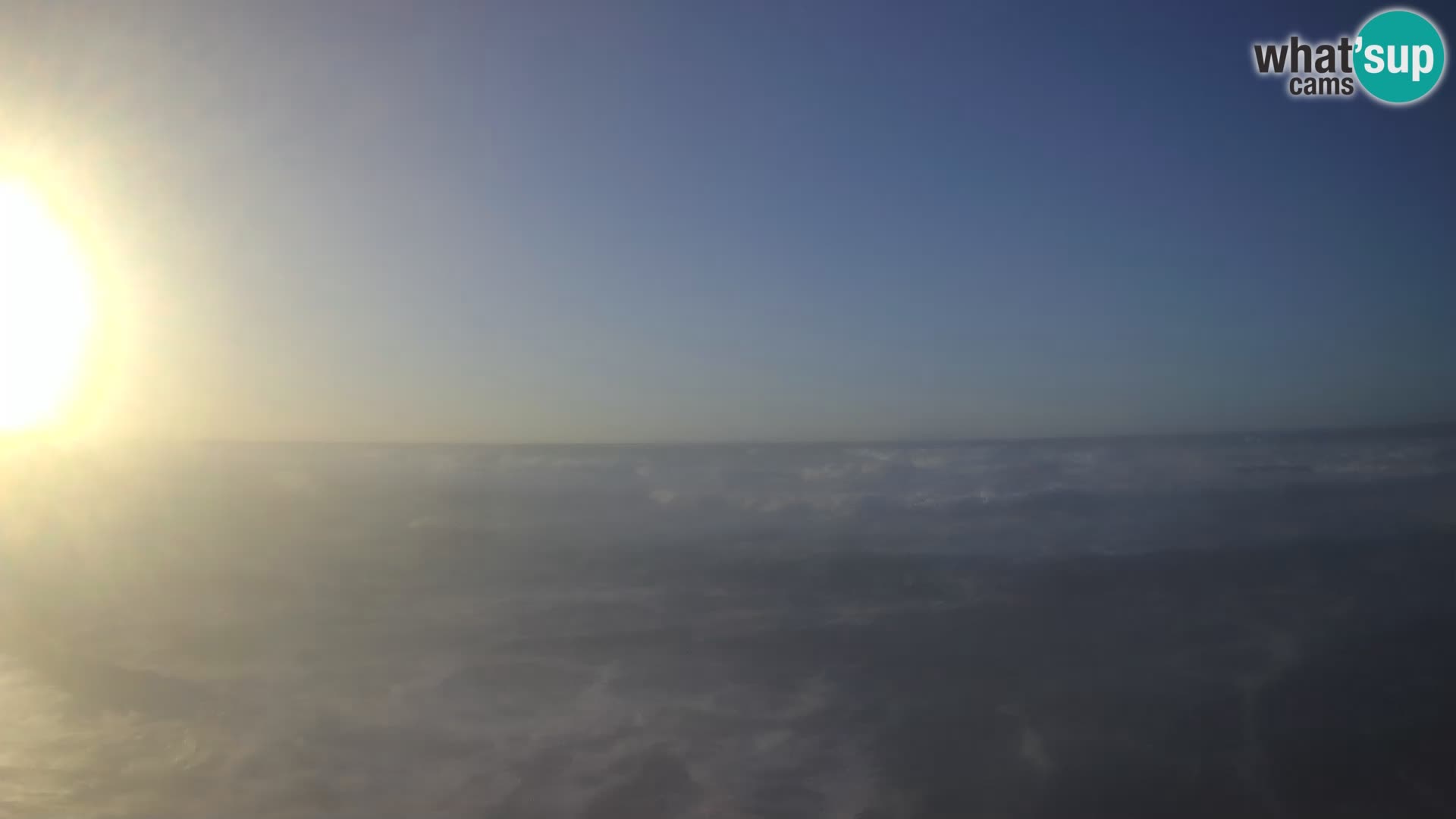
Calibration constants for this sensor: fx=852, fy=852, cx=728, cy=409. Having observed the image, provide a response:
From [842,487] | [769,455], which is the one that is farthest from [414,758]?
[769,455]

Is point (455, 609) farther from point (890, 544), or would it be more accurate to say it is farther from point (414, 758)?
point (890, 544)

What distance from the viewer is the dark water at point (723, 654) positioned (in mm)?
10164

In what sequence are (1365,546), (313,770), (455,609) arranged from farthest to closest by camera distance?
(1365,546) < (455,609) < (313,770)

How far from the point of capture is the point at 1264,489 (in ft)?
93.6

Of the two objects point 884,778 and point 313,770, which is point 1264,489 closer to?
point 884,778

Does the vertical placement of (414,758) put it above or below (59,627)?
below

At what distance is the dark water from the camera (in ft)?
33.3

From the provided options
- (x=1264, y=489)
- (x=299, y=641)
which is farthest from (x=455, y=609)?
(x=1264, y=489)

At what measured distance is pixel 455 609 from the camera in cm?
1686

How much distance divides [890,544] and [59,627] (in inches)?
686

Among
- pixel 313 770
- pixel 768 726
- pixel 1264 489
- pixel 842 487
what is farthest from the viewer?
pixel 842 487

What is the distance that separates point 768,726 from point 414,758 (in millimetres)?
4612

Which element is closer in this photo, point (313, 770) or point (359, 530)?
point (313, 770)

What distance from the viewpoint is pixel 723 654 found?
47.6 ft
